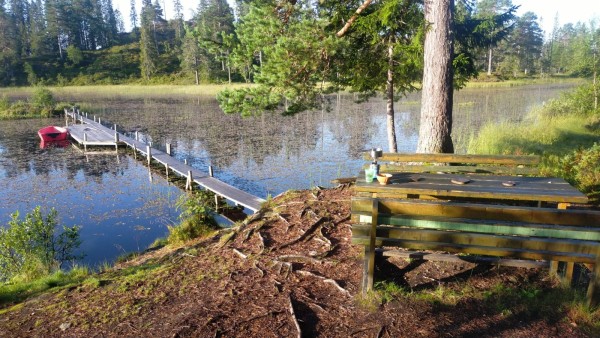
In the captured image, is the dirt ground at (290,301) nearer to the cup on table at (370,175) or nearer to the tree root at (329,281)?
the tree root at (329,281)

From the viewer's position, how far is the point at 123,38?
94250 millimetres

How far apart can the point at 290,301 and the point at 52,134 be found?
26321 millimetres

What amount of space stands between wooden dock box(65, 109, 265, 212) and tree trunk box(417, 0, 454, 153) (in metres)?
5.18

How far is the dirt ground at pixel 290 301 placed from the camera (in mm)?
3186

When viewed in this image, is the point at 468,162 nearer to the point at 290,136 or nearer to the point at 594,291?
the point at 594,291

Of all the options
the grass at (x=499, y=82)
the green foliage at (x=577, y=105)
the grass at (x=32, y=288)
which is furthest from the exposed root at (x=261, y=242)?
the grass at (x=499, y=82)

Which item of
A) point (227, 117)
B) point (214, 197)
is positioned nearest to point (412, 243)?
point (214, 197)

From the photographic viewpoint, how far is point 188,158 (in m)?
18.8

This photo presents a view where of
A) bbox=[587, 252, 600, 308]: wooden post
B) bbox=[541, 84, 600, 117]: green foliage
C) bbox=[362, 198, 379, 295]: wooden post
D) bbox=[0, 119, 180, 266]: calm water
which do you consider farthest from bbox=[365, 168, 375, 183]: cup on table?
bbox=[541, 84, 600, 117]: green foliage

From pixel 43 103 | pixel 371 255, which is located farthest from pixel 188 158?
pixel 43 103

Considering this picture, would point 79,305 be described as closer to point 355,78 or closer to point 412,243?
point 412,243

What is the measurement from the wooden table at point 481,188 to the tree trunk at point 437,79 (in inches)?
87.6

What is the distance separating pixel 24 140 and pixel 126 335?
26.8 meters

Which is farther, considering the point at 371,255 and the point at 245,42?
the point at 245,42
